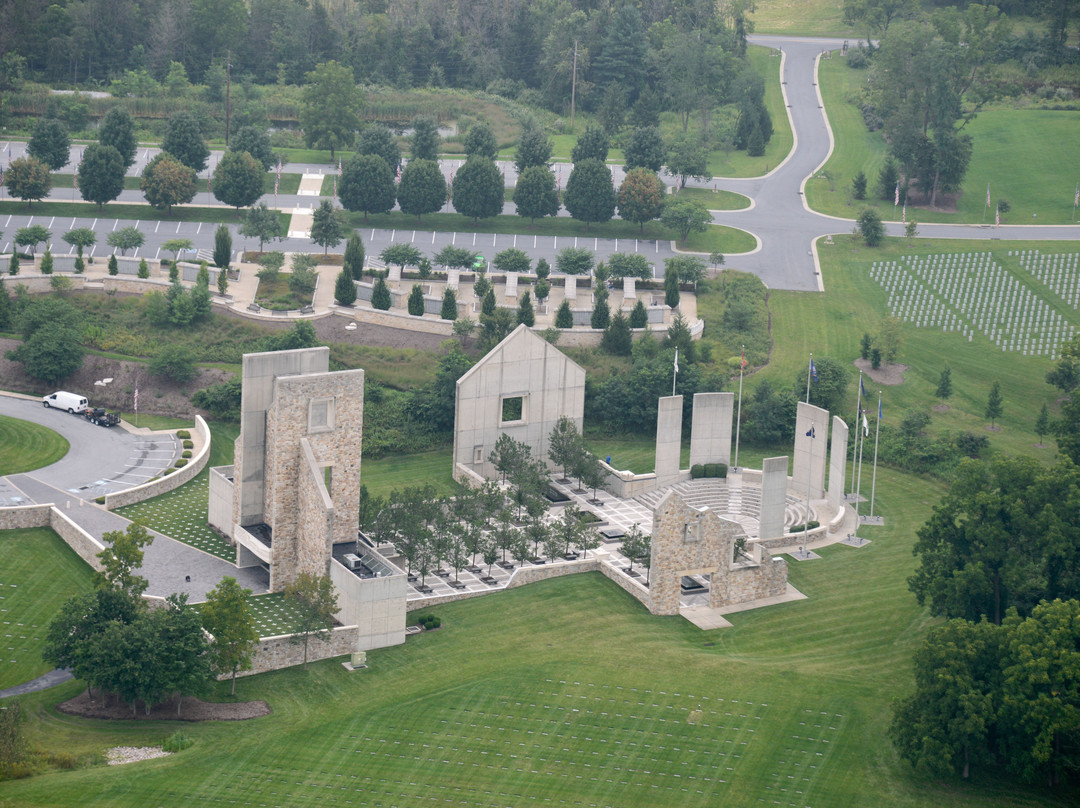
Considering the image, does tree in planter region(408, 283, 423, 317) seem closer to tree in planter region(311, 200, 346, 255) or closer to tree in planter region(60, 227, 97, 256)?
tree in planter region(311, 200, 346, 255)

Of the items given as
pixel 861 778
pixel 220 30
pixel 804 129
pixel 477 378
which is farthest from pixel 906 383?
pixel 220 30

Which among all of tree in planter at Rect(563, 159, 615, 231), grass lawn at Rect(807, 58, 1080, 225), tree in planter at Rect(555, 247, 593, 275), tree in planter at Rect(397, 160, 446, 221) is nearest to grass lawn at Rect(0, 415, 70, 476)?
tree in planter at Rect(555, 247, 593, 275)

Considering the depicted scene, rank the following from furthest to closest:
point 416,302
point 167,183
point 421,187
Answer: point 421,187 < point 167,183 < point 416,302

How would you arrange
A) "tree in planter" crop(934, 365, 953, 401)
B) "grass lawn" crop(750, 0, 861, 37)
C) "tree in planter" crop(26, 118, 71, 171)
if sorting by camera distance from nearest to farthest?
1. "tree in planter" crop(934, 365, 953, 401)
2. "tree in planter" crop(26, 118, 71, 171)
3. "grass lawn" crop(750, 0, 861, 37)

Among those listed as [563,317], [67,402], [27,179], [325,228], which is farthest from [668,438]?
[27,179]

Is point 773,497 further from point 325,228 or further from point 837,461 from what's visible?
point 325,228

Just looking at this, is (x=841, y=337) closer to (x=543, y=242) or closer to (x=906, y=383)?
(x=906, y=383)

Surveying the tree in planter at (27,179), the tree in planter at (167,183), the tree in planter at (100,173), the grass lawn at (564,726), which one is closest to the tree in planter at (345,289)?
the tree in planter at (167,183)
